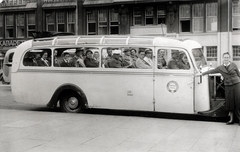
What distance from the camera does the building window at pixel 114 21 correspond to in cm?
3222

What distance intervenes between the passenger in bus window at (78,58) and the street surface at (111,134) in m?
1.62

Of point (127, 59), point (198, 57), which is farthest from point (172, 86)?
point (127, 59)

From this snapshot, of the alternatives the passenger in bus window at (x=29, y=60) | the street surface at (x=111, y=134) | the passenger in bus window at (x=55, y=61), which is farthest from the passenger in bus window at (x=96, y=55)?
the passenger in bus window at (x=29, y=60)

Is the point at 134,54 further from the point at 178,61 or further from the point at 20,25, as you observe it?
the point at 20,25

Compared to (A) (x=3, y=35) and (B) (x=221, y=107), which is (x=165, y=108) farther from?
(A) (x=3, y=35)

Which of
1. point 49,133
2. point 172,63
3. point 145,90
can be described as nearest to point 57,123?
point 49,133

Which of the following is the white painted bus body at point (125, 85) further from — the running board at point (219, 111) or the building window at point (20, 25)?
the building window at point (20, 25)

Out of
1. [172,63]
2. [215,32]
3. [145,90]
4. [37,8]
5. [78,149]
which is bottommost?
[78,149]

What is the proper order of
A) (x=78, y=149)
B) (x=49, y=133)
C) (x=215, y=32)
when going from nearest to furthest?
1. (x=78, y=149)
2. (x=49, y=133)
3. (x=215, y=32)

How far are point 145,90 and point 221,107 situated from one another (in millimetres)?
2215

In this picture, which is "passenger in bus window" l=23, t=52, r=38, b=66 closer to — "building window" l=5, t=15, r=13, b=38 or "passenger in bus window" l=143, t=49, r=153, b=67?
"passenger in bus window" l=143, t=49, r=153, b=67

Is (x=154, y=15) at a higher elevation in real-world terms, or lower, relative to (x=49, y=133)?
higher

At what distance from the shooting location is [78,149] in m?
7.16

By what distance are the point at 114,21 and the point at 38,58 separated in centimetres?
2067
